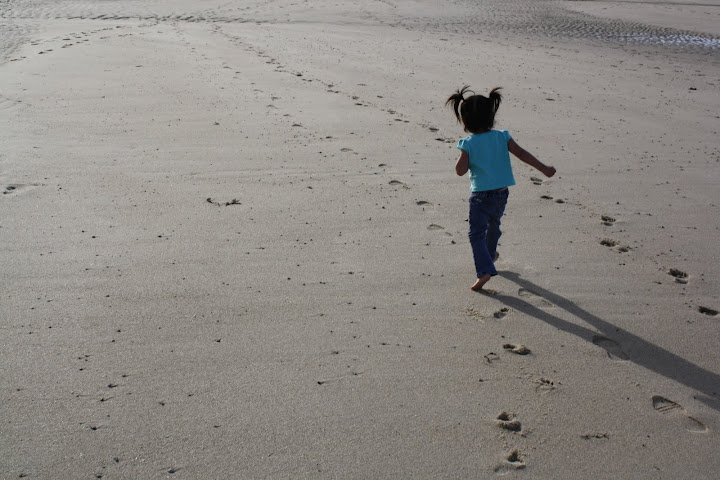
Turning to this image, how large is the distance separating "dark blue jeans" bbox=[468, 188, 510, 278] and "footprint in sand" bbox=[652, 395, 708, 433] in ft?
3.54

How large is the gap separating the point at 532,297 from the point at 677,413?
1042mm

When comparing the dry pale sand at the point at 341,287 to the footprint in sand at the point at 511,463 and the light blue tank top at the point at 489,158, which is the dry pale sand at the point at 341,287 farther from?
A: the light blue tank top at the point at 489,158

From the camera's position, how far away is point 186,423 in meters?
2.58

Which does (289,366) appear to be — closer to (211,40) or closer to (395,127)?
(395,127)

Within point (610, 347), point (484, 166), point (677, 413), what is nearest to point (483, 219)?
point (484, 166)

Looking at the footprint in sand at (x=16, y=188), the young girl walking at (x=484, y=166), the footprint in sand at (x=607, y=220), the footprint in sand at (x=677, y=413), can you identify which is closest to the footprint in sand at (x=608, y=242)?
the footprint in sand at (x=607, y=220)

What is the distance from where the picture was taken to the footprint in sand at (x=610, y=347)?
10.1ft

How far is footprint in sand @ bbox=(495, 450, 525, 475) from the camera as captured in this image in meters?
2.38

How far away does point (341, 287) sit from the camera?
3.63 meters

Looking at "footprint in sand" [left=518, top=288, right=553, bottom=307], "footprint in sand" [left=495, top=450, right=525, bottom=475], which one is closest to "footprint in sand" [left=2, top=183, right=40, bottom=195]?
"footprint in sand" [left=518, top=288, right=553, bottom=307]

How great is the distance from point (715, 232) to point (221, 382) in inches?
134

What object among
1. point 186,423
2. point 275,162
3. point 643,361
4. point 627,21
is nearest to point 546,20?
point 627,21

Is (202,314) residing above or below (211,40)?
below

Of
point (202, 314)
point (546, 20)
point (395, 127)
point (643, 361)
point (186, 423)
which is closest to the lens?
point (186, 423)
